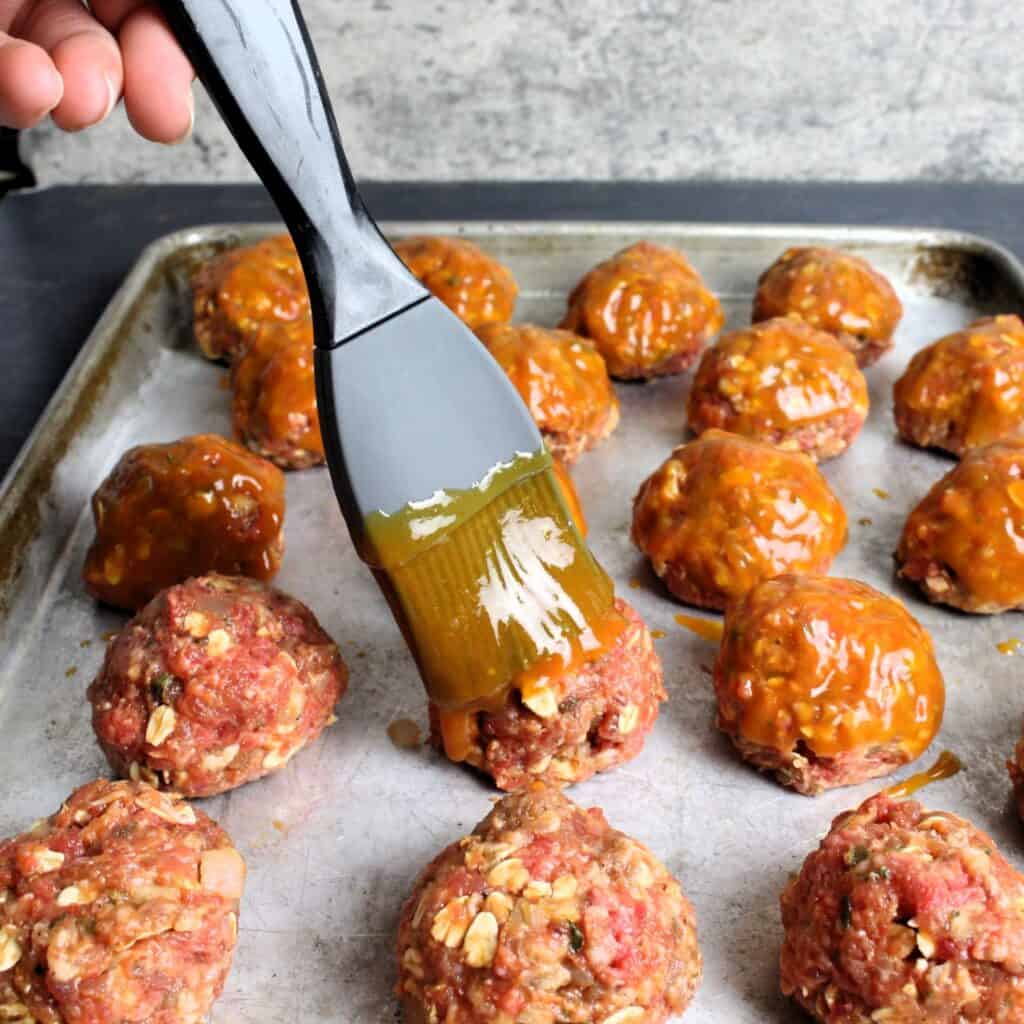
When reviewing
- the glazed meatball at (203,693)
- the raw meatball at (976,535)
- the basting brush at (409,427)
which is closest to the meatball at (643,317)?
the raw meatball at (976,535)

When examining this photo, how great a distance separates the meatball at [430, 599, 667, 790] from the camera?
254 cm

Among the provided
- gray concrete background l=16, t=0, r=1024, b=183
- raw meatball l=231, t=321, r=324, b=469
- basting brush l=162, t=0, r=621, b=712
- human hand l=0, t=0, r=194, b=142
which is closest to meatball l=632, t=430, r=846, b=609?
basting brush l=162, t=0, r=621, b=712

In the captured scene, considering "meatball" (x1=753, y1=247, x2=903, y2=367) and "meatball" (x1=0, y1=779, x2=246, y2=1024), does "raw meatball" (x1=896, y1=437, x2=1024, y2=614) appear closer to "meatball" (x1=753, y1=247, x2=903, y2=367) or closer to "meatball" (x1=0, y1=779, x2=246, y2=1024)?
"meatball" (x1=753, y1=247, x2=903, y2=367)

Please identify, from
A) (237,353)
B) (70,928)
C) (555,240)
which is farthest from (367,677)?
(555,240)

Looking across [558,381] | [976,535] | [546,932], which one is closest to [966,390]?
[976,535]

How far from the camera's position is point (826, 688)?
102 inches

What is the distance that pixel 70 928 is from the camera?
2049 millimetres

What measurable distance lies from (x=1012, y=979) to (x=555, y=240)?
117 inches

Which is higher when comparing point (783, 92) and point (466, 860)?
point (783, 92)

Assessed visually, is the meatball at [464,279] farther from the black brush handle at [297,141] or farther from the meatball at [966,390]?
the black brush handle at [297,141]

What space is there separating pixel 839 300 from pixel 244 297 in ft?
6.14

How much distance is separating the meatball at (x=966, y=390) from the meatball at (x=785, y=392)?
0.17 metres

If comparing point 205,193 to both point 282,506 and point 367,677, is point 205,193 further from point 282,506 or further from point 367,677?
point 367,677

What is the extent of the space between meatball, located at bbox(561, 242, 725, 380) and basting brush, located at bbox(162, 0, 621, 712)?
147cm
